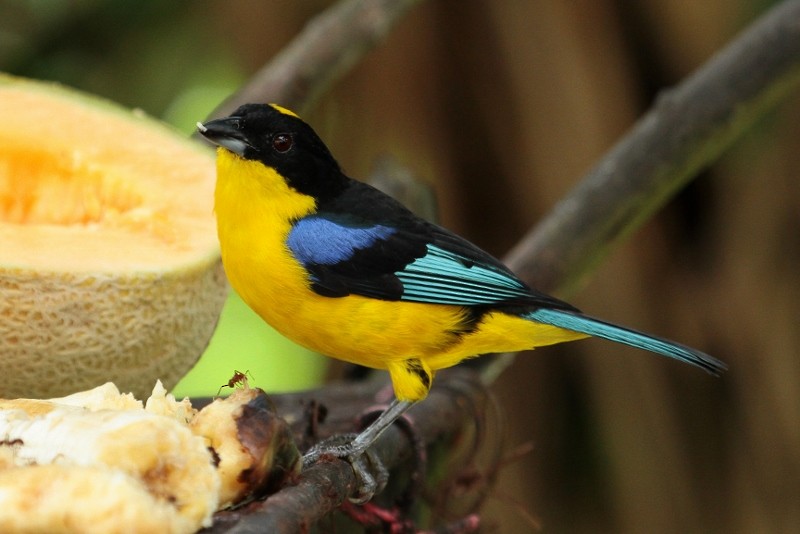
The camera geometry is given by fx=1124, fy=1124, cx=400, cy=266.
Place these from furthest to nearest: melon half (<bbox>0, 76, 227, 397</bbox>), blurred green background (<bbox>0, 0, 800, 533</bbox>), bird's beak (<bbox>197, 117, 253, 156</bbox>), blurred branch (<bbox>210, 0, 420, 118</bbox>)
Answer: blurred green background (<bbox>0, 0, 800, 533</bbox>) → blurred branch (<bbox>210, 0, 420, 118</bbox>) → bird's beak (<bbox>197, 117, 253, 156</bbox>) → melon half (<bbox>0, 76, 227, 397</bbox>)

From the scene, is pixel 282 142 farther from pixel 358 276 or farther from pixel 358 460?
pixel 358 460

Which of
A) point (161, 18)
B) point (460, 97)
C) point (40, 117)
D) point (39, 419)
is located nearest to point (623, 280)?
point (460, 97)

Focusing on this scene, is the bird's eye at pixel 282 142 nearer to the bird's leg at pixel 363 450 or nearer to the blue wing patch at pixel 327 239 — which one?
the blue wing patch at pixel 327 239

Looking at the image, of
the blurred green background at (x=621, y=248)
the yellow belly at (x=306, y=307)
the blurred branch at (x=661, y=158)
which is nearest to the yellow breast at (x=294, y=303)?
the yellow belly at (x=306, y=307)

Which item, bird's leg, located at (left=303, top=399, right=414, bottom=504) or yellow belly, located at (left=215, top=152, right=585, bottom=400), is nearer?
bird's leg, located at (left=303, top=399, right=414, bottom=504)

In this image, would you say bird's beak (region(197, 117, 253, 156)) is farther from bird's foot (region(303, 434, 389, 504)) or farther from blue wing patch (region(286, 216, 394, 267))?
bird's foot (region(303, 434, 389, 504))

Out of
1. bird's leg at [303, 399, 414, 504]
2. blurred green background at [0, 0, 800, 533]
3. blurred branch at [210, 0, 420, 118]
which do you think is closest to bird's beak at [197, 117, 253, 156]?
bird's leg at [303, 399, 414, 504]

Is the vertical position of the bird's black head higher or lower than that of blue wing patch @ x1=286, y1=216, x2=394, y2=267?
higher
